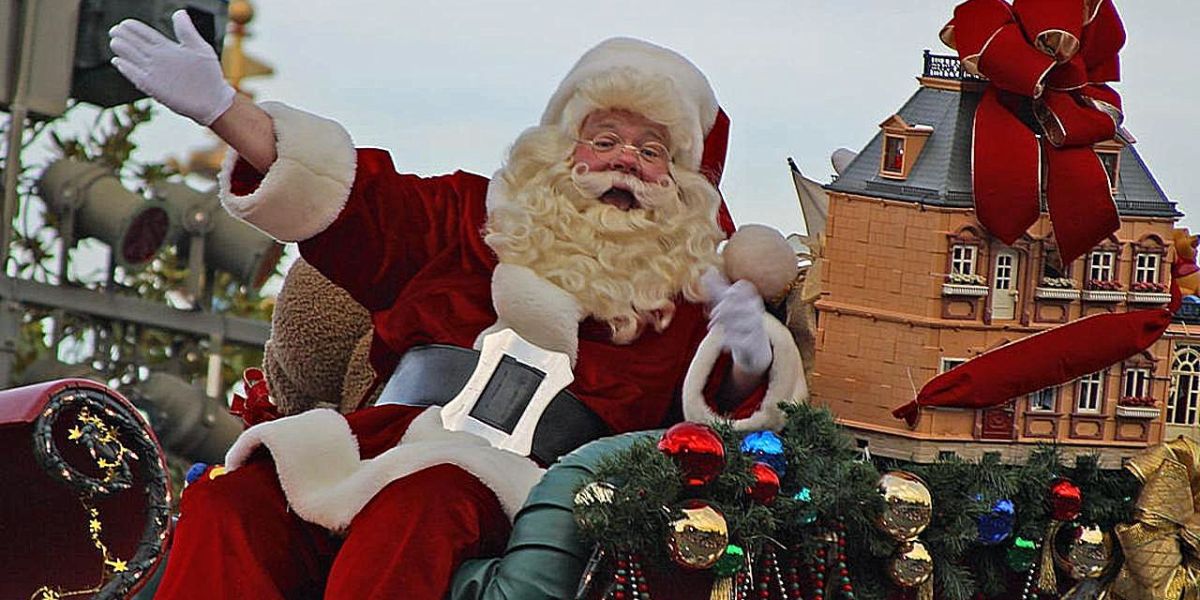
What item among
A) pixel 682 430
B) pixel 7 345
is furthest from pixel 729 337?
pixel 7 345

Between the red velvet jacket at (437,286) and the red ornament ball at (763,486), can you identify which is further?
the red velvet jacket at (437,286)

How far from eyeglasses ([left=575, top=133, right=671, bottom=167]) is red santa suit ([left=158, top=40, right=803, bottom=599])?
44 millimetres

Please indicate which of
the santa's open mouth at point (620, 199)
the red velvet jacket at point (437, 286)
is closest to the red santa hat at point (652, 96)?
the santa's open mouth at point (620, 199)

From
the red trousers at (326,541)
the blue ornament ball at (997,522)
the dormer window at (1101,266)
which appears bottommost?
the red trousers at (326,541)

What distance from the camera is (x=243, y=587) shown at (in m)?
2.82

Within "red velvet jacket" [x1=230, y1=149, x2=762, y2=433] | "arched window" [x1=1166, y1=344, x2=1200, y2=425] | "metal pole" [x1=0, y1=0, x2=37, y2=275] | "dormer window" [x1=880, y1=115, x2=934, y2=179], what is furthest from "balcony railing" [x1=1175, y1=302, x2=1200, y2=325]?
"metal pole" [x1=0, y1=0, x2=37, y2=275]

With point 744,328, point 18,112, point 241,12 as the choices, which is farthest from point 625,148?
point 241,12

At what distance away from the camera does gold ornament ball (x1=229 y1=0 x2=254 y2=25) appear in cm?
649

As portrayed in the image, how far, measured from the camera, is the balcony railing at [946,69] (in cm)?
319

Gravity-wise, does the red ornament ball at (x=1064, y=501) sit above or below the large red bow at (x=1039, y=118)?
below

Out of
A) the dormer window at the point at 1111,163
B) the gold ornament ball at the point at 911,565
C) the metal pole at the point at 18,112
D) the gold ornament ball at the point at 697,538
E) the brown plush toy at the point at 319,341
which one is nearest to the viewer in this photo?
the gold ornament ball at the point at 697,538

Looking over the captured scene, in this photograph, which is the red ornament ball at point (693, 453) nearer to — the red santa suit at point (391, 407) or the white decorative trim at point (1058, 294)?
the red santa suit at point (391, 407)

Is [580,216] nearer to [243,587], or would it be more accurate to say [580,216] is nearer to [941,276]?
[941,276]

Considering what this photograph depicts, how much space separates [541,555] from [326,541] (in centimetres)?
47
